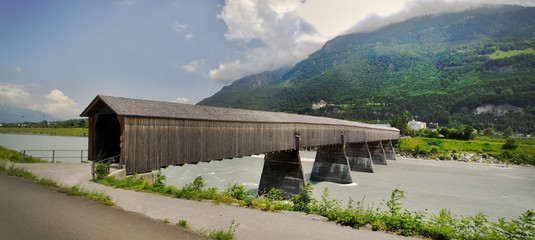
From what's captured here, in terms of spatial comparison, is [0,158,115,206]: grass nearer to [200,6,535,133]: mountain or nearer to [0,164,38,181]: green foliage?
[0,164,38,181]: green foliage

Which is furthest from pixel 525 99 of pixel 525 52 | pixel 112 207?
pixel 112 207

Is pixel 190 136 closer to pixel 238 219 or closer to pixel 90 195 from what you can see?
pixel 90 195

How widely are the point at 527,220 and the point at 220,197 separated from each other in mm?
8443

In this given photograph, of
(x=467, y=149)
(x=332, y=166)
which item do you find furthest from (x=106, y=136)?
(x=467, y=149)

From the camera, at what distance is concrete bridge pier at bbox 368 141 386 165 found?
50.8 metres

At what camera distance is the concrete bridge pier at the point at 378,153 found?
5084 cm

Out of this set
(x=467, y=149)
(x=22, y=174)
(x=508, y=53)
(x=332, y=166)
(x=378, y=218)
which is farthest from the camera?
(x=508, y=53)

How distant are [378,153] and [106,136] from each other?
45.8m

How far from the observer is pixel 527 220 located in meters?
7.09

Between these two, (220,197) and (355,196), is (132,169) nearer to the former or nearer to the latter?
(220,197)

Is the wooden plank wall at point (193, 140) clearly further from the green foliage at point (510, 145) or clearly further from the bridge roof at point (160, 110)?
the green foliage at point (510, 145)

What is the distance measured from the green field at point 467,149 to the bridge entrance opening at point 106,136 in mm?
63449

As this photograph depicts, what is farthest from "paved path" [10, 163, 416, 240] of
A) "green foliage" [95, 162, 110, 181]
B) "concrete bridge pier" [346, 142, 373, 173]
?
"concrete bridge pier" [346, 142, 373, 173]

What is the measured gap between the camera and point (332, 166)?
1288 inches
